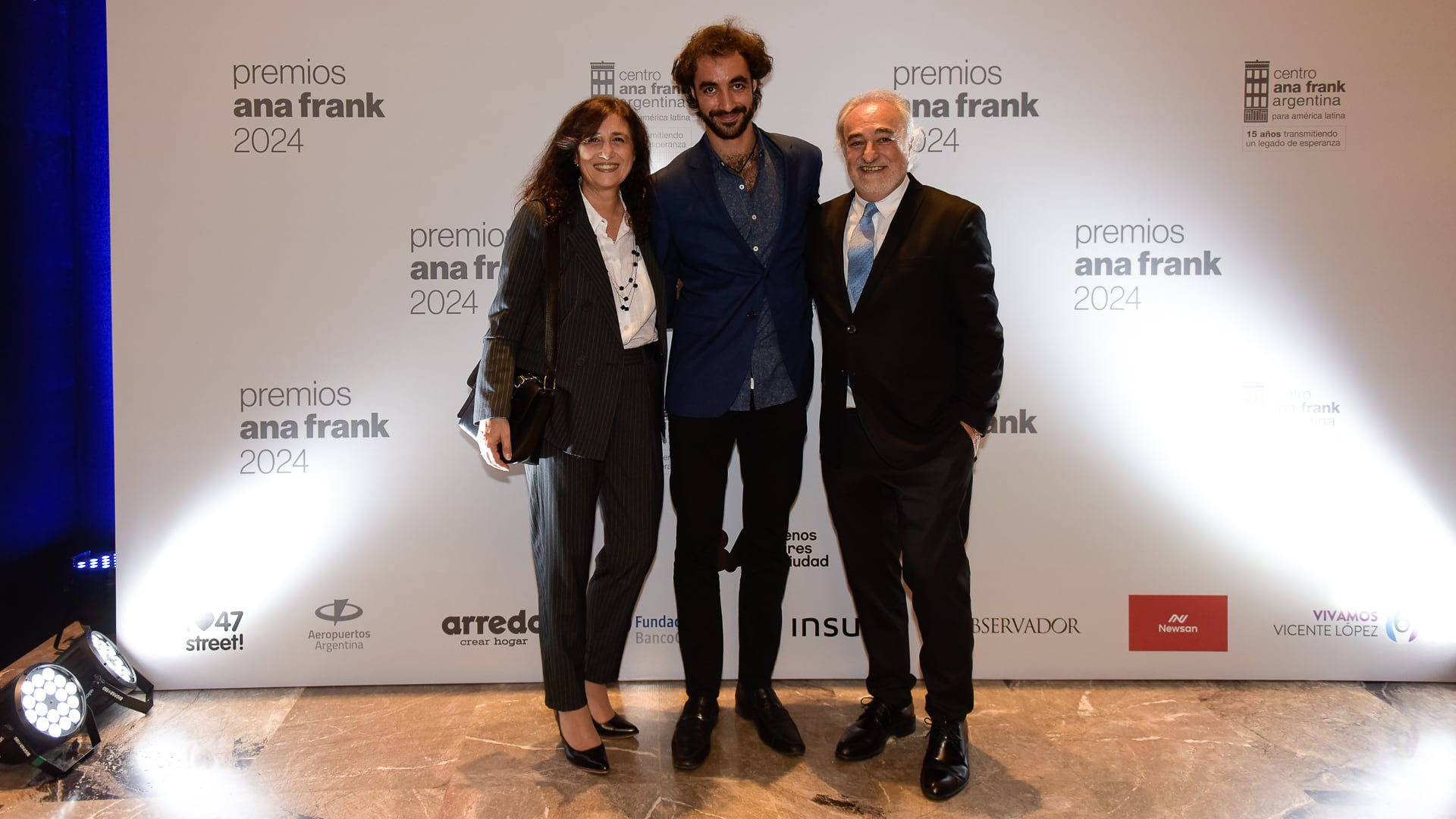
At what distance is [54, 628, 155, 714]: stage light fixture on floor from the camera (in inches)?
110

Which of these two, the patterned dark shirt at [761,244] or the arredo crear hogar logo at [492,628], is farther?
the arredo crear hogar logo at [492,628]

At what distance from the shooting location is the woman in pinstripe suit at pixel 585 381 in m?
2.38

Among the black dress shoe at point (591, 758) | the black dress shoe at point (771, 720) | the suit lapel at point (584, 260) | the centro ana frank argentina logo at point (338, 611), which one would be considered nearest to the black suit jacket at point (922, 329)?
the suit lapel at point (584, 260)

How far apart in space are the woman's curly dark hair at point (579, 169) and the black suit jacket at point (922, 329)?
0.54 metres

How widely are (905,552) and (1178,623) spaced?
1341 mm

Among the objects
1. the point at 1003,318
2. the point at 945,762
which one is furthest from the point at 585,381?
the point at 1003,318

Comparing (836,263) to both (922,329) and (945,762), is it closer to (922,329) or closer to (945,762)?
(922,329)

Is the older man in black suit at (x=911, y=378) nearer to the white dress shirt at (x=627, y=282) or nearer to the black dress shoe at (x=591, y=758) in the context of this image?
the white dress shirt at (x=627, y=282)

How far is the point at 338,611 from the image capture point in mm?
3164

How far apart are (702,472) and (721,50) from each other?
111 cm

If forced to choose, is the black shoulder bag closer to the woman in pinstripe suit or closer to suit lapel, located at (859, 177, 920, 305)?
the woman in pinstripe suit

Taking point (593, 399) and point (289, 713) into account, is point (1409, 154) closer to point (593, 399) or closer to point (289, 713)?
point (593, 399)

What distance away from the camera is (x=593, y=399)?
2.40m

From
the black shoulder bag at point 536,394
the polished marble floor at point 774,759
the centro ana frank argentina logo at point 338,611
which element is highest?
the black shoulder bag at point 536,394
